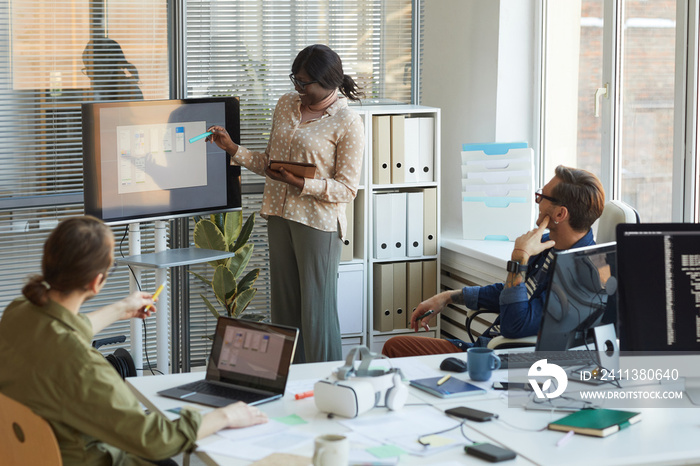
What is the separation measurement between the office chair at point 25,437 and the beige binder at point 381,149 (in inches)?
115

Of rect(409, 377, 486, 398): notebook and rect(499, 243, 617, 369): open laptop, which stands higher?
rect(499, 243, 617, 369): open laptop

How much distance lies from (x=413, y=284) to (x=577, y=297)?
2443 mm

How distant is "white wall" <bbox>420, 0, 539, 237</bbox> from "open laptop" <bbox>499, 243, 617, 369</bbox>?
2.54 meters

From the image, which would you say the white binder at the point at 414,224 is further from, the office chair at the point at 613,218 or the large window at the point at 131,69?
the office chair at the point at 613,218

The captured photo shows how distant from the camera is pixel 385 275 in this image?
4637mm

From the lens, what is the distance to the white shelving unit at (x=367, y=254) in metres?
4.53

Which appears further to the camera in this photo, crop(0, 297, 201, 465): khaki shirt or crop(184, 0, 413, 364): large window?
crop(184, 0, 413, 364): large window

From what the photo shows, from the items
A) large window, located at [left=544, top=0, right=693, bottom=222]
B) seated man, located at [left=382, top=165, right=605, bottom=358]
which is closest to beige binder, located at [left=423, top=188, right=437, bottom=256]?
large window, located at [left=544, top=0, right=693, bottom=222]

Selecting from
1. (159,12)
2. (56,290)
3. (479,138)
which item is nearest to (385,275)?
(479,138)

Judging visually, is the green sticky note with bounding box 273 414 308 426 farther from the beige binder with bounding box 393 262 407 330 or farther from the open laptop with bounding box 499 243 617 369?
the beige binder with bounding box 393 262 407 330

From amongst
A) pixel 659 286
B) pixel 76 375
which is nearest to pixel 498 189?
pixel 659 286

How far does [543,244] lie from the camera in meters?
3.02

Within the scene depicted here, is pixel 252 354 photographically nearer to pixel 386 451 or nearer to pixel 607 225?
pixel 386 451

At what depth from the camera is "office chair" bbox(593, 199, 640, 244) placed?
10.00 ft
